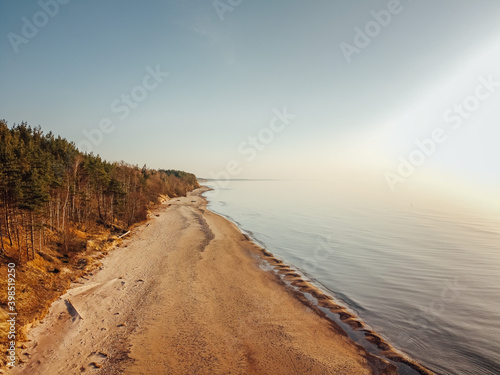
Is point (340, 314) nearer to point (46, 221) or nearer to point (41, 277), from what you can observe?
point (41, 277)

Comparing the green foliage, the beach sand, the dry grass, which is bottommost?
the beach sand

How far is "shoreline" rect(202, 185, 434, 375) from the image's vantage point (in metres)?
13.0

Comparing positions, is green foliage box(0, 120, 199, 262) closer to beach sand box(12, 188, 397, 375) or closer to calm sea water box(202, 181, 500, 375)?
beach sand box(12, 188, 397, 375)

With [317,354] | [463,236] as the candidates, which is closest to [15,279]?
[317,354]

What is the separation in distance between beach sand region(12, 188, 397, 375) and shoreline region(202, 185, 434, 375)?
2.24 ft

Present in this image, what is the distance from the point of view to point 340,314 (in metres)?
18.1

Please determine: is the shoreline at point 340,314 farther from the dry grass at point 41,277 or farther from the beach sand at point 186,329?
the dry grass at point 41,277

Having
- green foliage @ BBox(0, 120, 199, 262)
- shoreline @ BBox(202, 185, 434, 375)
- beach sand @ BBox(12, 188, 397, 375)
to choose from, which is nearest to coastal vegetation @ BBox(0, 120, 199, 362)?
green foliage @ BBox(0, 120, 199, 262)

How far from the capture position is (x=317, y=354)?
1300cm

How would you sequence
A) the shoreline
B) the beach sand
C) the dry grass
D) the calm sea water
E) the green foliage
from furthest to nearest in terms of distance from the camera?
1. the green foliage
2. the calm sea water
3. the dry grass
4. the shoreline
5. the beach sand

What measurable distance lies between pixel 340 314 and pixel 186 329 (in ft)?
39.1

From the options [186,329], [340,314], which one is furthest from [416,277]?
[186,329]

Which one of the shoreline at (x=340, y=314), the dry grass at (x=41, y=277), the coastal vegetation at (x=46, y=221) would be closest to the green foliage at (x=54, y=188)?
the coastal vegetation at (x=46, y=221)

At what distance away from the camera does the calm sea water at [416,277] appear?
48.6ft
